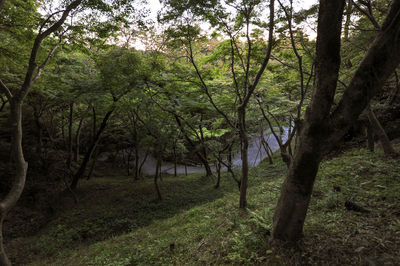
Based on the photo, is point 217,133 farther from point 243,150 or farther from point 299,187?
point 299,187

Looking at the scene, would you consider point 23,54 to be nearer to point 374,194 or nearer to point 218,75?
point 218,75

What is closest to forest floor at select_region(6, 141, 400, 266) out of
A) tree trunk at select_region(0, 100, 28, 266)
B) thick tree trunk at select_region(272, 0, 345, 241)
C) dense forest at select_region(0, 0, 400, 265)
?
dense forest at select_region(0, 0, 400, 265)

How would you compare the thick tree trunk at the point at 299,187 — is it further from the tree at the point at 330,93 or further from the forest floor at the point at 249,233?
the forest floor at the point at 249,233

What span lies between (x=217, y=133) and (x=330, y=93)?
467 inches

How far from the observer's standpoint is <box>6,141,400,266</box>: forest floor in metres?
2.97

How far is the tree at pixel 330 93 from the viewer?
7.82ft

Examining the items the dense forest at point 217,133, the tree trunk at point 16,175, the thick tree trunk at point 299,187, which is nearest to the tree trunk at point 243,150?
the dense forest at point 217,133

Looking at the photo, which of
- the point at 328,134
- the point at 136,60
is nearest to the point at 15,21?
the point at 136,60

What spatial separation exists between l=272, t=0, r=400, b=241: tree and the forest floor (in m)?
0.76

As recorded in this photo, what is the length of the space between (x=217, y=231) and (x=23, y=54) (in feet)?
31.5

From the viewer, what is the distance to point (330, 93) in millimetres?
2645

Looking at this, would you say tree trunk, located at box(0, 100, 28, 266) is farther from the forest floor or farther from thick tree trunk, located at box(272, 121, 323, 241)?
thick tree trunk, located at box(272, 121, 323, 241)

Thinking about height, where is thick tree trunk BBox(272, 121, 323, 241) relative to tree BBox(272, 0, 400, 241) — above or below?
below

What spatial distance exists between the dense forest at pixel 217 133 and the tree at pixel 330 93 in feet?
0.05
